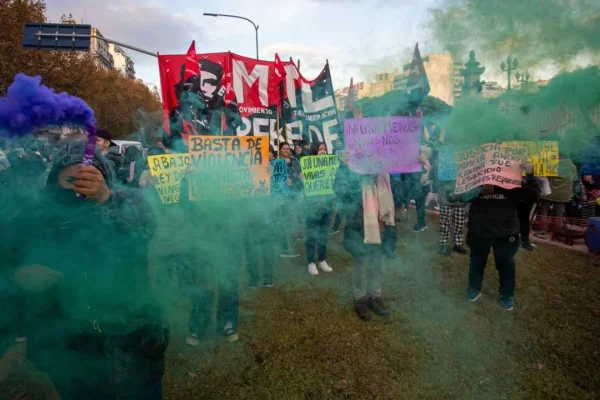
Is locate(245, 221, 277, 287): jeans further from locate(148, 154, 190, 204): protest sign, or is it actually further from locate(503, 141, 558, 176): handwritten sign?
locate(503, 141, 558, 176): handwritten sign

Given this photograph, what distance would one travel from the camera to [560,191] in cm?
738

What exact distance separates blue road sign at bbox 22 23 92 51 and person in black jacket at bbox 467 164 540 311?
13501mm

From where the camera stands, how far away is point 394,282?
516 cm

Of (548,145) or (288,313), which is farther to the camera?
(548,145)

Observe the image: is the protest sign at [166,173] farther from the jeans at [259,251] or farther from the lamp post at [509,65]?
the lamp post at [509,65]

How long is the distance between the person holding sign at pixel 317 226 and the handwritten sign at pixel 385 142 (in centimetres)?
177

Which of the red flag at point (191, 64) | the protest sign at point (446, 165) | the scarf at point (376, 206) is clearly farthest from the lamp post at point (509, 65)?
the red flag at point (191, 64)

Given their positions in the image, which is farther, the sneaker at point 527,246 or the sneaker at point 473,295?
the sneaker at point 527,246

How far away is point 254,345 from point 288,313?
744 millimetres

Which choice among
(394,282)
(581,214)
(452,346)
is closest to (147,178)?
(394,282)

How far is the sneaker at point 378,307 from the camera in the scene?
4.14 metres

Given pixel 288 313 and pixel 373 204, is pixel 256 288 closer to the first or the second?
pixel 288 313

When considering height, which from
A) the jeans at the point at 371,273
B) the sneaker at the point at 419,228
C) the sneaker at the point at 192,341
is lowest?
the sneaker at the point at 192,341

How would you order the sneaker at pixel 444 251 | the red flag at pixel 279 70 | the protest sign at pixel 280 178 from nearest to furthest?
the protest sign at pixel 280 178 < the red flag at pixel 279 70 < the sneaker at pixel 444 251
